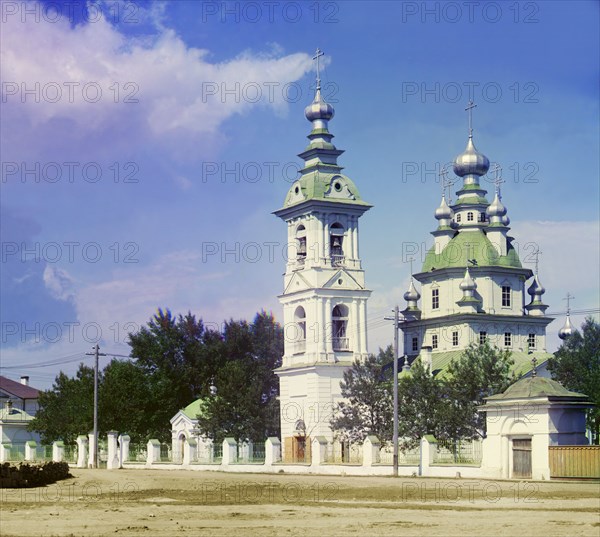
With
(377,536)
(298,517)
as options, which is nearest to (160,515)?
(298,517)

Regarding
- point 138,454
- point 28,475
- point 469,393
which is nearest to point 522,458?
point 469,393

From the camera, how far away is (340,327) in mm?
68625

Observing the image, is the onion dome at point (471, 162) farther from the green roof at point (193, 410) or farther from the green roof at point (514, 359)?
the green roof at point (193, 410)

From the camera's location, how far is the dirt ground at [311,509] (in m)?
23.2

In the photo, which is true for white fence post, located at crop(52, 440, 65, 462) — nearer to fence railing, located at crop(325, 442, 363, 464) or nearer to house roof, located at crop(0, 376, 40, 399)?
fence railing, located at crop(325, 442, 363, 464)

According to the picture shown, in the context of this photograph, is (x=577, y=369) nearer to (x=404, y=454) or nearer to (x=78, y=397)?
(x=404, y=454)

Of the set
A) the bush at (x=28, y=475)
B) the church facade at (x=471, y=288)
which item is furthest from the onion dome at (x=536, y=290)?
the bush at (x=28, y=475)

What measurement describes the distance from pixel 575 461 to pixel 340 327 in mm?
29477

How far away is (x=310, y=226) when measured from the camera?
67875 millimetres

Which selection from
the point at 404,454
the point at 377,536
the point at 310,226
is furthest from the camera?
the point at 310,226

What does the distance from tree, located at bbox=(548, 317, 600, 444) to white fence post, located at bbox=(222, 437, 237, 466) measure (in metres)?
15.8

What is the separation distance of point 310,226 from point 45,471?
2837 cm

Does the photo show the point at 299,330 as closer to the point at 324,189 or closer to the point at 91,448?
the point at 324,189

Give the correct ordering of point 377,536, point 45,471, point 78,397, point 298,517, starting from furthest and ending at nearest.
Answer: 1. point 78,397
2. point 45,471
3. point 298,517
4. point 377,536
